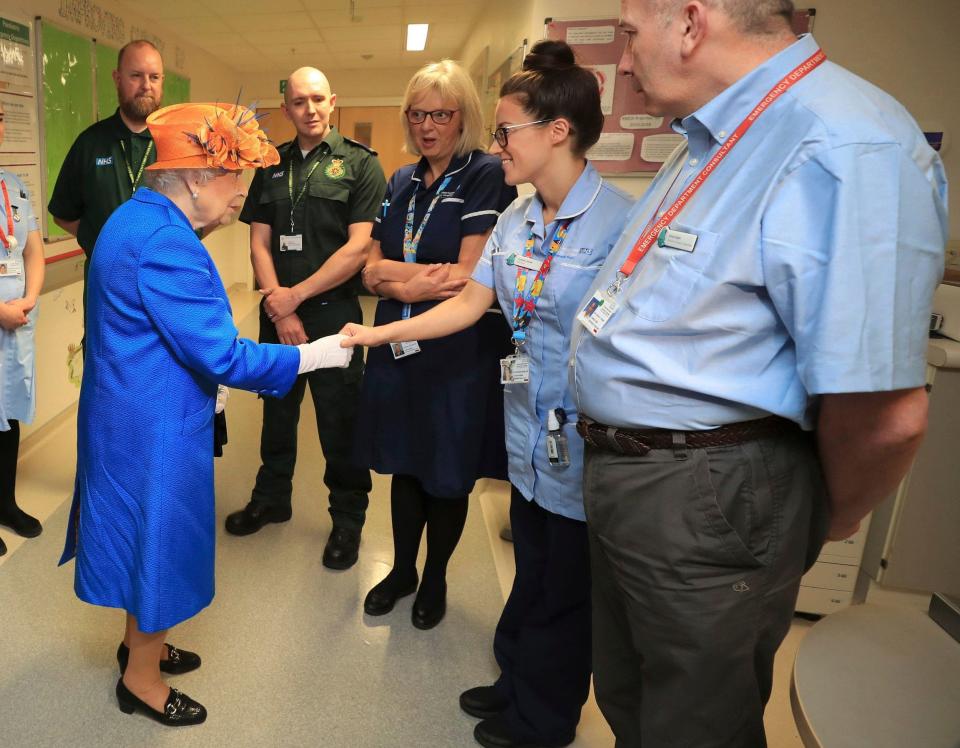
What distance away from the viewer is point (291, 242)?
8.06ft

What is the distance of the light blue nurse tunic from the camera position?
7.86 feet

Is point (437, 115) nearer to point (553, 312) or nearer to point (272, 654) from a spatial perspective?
point (553, 312)

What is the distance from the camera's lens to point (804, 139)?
84 centimetres

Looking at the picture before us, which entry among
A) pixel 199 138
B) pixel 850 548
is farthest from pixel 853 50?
pixel 199 138

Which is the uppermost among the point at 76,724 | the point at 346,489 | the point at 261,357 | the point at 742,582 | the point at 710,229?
the point at 710,229

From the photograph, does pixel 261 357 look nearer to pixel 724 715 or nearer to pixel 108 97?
pixel 724 715

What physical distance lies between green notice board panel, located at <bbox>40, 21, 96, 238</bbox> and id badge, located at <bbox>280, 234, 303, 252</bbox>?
179 centimetres

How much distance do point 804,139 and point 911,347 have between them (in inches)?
11.6

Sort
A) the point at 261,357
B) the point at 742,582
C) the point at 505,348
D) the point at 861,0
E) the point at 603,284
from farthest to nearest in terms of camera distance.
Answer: the point at 861,0 < the point at 505,348 < the point at 261,357 < the point at 603,284 < the point at 742,582

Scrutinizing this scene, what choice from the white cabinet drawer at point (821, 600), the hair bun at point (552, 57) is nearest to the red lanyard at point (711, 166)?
the hair bun at point (552, 57)

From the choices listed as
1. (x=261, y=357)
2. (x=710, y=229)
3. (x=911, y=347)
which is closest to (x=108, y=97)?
(x=261, y=357)

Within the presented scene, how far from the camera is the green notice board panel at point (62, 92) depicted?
11.0 feet

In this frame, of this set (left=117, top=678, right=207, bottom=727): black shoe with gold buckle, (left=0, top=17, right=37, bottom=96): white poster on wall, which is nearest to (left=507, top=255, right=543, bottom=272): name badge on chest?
(left=117, top=678, right=207, bottom=727): black shoe with gold buckle

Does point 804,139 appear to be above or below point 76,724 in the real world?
above
